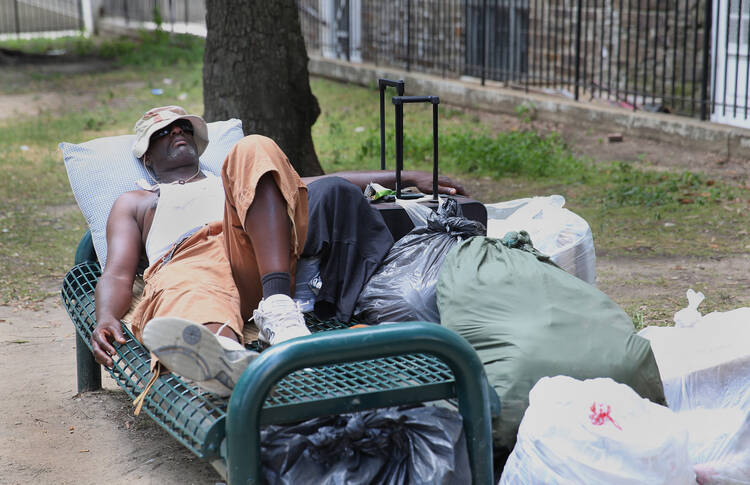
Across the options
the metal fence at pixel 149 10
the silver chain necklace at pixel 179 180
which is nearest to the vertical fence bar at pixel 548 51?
the silver chain necklace at pixel 179 180

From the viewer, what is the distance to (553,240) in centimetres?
380

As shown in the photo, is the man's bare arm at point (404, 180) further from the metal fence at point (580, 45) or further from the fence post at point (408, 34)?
the fence post at point (408, 34)

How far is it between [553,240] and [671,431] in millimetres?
1484

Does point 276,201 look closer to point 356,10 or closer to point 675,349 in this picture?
point 675,349

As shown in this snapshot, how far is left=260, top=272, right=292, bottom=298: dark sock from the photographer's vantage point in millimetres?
2986

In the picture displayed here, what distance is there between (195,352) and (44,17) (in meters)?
22.8

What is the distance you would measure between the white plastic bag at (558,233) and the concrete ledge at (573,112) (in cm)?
439

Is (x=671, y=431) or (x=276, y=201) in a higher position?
(x=276, y=201)

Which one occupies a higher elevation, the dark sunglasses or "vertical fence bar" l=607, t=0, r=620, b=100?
"vertical fence bar" l=607, t=0, r=620, b=100

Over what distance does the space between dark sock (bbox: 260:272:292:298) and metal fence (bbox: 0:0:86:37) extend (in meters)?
18.9

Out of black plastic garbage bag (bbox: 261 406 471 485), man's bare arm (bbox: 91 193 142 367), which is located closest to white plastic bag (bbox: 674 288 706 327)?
black plastic garbage bag (bbox: 261 406 471 485)

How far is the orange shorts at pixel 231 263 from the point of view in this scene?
3051mm

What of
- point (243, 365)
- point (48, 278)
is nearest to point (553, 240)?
point (243, 365)

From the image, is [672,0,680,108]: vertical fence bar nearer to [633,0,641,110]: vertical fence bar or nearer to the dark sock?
[633,0,641,110]: vertical fence bar
